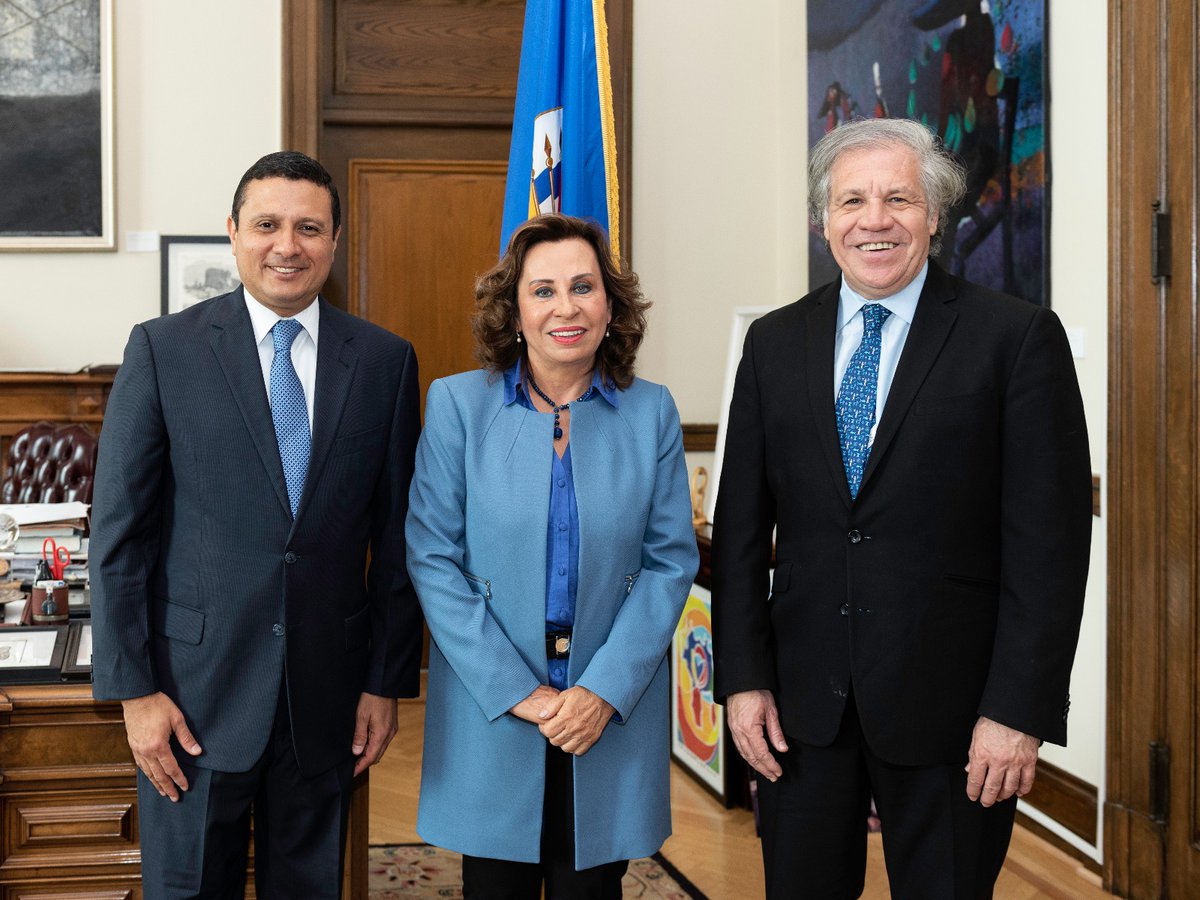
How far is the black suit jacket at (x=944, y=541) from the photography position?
163 cm

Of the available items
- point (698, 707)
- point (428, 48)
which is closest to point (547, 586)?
point (698, 707)

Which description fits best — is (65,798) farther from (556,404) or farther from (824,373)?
(824,373)

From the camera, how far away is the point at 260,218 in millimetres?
1819

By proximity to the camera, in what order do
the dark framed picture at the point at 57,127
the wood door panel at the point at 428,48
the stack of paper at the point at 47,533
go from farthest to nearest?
the wood door panel at the point at 428,48 < the dark framed picture at the point at 57,127 < the stack of paper at the point at 47,533

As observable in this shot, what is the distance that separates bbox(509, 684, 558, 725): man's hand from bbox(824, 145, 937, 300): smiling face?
80 centimetres

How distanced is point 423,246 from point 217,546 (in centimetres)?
348

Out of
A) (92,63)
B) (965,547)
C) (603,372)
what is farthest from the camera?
(92,63)

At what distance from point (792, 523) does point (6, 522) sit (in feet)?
6.33

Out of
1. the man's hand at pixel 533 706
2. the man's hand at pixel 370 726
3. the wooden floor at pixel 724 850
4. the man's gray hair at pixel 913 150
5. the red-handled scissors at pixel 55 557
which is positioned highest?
the man's gray hair at pixel 913 150

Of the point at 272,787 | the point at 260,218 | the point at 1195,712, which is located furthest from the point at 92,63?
the point at 1195,712

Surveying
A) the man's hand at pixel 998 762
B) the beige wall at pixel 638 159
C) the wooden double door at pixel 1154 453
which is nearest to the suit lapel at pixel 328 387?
the man's hand at pixel 998 762

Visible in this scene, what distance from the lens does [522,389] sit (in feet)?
6.31

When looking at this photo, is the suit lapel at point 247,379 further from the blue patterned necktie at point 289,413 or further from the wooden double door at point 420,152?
the wooden double door at point 420,152

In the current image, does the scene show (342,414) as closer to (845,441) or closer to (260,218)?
(260,218)
